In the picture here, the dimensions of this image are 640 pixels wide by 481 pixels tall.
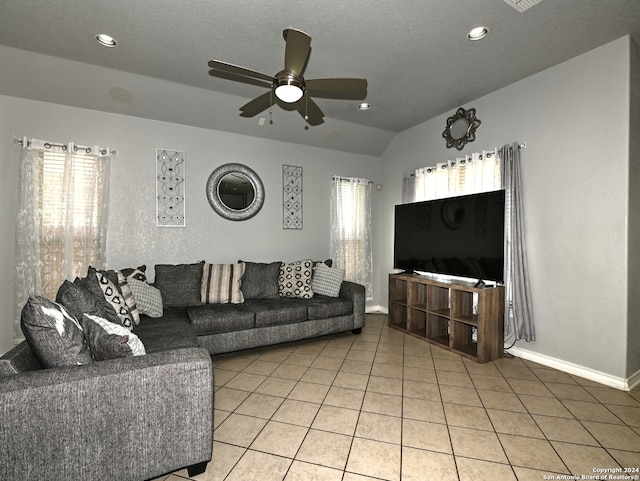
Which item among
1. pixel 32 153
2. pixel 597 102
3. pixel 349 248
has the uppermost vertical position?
pixel 597 102

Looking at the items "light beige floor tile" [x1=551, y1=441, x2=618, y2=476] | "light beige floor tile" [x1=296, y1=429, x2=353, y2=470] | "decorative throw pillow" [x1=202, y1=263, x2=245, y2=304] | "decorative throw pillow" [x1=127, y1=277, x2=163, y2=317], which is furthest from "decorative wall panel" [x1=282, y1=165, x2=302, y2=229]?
"light beige floor tile" [x1=551, y1=441, x2=618, y2=476]

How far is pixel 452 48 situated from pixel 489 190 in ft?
5.24

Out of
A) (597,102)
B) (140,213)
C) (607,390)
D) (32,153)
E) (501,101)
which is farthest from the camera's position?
(140,213)

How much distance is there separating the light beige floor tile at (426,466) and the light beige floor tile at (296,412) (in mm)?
664

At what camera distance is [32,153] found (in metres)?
3.29

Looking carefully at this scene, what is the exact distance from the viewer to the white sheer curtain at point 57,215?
3.26 metres

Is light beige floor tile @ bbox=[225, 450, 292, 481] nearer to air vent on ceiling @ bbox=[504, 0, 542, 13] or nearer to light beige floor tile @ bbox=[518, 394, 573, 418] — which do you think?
light beige floor tile @ bbox=[518, 394, 573, 418]

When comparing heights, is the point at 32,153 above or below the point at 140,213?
above

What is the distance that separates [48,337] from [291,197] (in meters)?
3.53

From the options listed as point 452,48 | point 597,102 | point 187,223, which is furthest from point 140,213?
point 597,102

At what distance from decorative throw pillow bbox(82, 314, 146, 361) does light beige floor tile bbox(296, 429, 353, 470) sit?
3.62 ft

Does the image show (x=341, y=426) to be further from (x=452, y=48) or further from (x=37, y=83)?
(x=37, y=83)

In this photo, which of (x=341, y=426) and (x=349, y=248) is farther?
(x=349, y=248)

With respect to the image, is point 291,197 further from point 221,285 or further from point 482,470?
point 482,470
